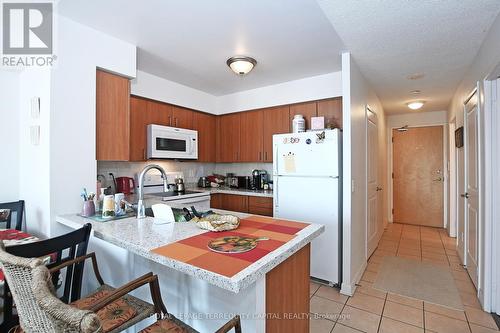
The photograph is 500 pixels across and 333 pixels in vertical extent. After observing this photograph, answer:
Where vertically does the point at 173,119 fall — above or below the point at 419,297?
above

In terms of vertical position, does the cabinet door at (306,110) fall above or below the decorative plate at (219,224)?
above

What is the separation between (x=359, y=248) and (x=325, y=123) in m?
1.53

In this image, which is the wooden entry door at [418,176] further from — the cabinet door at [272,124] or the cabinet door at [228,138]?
the cabinet door at [228,138]

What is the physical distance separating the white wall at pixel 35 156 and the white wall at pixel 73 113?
0.06 m

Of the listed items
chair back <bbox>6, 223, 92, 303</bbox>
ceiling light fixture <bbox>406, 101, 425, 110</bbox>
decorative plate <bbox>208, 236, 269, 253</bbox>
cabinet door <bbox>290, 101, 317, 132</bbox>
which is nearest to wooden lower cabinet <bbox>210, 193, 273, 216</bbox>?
cabinet door <bbox>290, 101, 317, 132</bbox>

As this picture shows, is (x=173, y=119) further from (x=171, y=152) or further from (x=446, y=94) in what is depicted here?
(x=446, y=94)

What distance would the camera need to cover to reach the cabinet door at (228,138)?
12.7 ft

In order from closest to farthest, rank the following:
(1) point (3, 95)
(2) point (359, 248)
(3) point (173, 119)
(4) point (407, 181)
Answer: (1) point (3, 95), (2) point (359, 248), (3) point (173, 119), (4) point (407, 181)

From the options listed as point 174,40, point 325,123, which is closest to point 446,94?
point 325,123

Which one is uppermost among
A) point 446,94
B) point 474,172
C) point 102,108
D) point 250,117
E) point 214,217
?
point 446,94

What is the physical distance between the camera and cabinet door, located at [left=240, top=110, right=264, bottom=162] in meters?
3.64

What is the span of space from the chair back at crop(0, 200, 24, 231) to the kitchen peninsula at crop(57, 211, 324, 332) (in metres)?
0.72

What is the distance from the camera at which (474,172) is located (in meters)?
2.41

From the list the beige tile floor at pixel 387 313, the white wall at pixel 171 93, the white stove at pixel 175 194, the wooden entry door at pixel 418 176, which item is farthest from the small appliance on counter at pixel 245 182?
the wooden entry door at pixel 418 176
